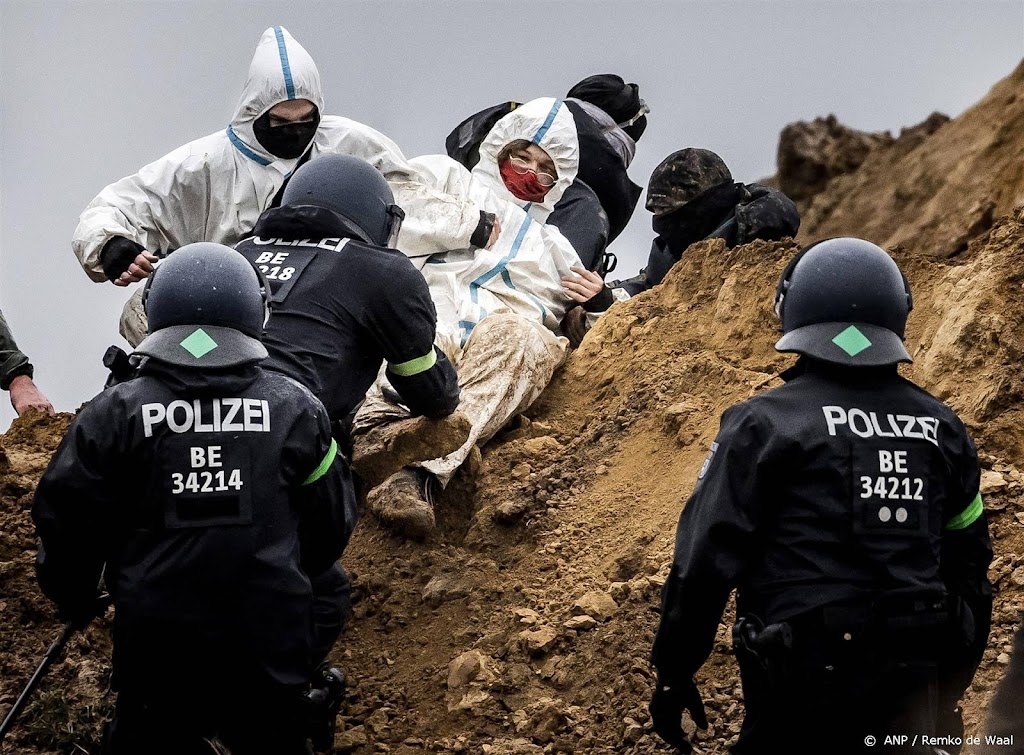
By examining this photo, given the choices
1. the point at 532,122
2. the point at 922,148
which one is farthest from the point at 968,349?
the point at 922,148

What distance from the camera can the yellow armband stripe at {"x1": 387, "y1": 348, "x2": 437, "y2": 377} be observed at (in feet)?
25.2

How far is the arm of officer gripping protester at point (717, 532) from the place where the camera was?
569 centimetres

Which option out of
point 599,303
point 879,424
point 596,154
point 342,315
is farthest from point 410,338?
point 596,154

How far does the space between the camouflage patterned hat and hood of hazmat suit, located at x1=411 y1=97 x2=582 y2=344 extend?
546mm

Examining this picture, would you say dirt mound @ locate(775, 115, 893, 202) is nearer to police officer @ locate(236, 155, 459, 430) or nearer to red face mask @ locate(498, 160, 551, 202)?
red face mask @ locate(498, 160, 551, 202)

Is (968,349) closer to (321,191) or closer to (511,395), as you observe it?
(511,395)

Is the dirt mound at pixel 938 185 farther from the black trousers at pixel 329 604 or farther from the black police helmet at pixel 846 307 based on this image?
the black police helmet at pixel 846 307

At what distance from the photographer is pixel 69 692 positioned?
26.4 feet

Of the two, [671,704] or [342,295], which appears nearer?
[671,704]

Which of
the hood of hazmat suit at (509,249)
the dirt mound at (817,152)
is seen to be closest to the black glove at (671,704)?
the hood of hazmat suit at (509,249)

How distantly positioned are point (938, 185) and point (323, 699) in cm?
2051

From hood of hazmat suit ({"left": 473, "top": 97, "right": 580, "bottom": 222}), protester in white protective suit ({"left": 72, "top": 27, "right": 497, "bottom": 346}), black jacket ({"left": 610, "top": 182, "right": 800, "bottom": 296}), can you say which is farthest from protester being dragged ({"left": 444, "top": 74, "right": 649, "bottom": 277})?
protester in white protective suit ({"left": 72, "top": 27, "right": 497, "bottom": 346})

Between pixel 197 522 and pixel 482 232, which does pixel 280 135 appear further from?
pixel 197 522

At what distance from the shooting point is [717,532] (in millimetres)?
5695
